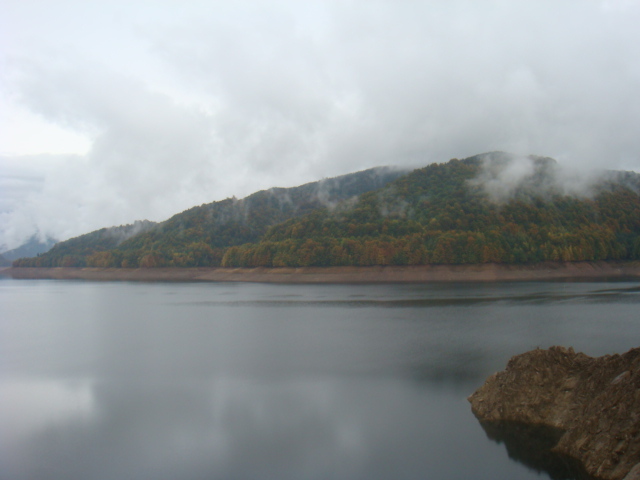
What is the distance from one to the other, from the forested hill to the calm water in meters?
72.8

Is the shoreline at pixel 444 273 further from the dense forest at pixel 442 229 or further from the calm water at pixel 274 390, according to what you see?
the calm water at pixel 274 390

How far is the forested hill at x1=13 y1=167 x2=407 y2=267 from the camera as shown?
10538 cm

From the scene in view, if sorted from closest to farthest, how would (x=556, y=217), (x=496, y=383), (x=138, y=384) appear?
1. (x=496, y=383)
2. (x=138, y=384)
3. (x=556, y=217)

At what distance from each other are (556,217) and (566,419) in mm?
79265

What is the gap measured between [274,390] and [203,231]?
362ft

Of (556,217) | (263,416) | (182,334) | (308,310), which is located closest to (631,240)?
(556,217)

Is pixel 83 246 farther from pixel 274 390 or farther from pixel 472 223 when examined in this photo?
pixel 274 390

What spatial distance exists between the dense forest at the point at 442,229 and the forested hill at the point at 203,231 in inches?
18.6

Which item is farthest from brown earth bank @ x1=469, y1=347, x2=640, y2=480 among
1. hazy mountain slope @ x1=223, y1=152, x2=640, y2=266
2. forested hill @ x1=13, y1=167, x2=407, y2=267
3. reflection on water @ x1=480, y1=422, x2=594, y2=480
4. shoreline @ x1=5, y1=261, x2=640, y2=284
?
forested hill @ x1=13, y1=167, x2=407, y2=267

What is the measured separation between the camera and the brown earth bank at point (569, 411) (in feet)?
29.5

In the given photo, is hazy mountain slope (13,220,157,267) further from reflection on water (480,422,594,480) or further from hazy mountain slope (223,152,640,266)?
reflection on water (480,422,594,480)

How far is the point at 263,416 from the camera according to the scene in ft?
42.9

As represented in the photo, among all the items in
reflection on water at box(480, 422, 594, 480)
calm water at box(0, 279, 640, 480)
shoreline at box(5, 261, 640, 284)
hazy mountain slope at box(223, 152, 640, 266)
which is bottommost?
reflection on water at box(480, 422, 594, 480)

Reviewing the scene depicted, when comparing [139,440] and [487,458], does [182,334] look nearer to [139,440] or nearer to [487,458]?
[139,440]
